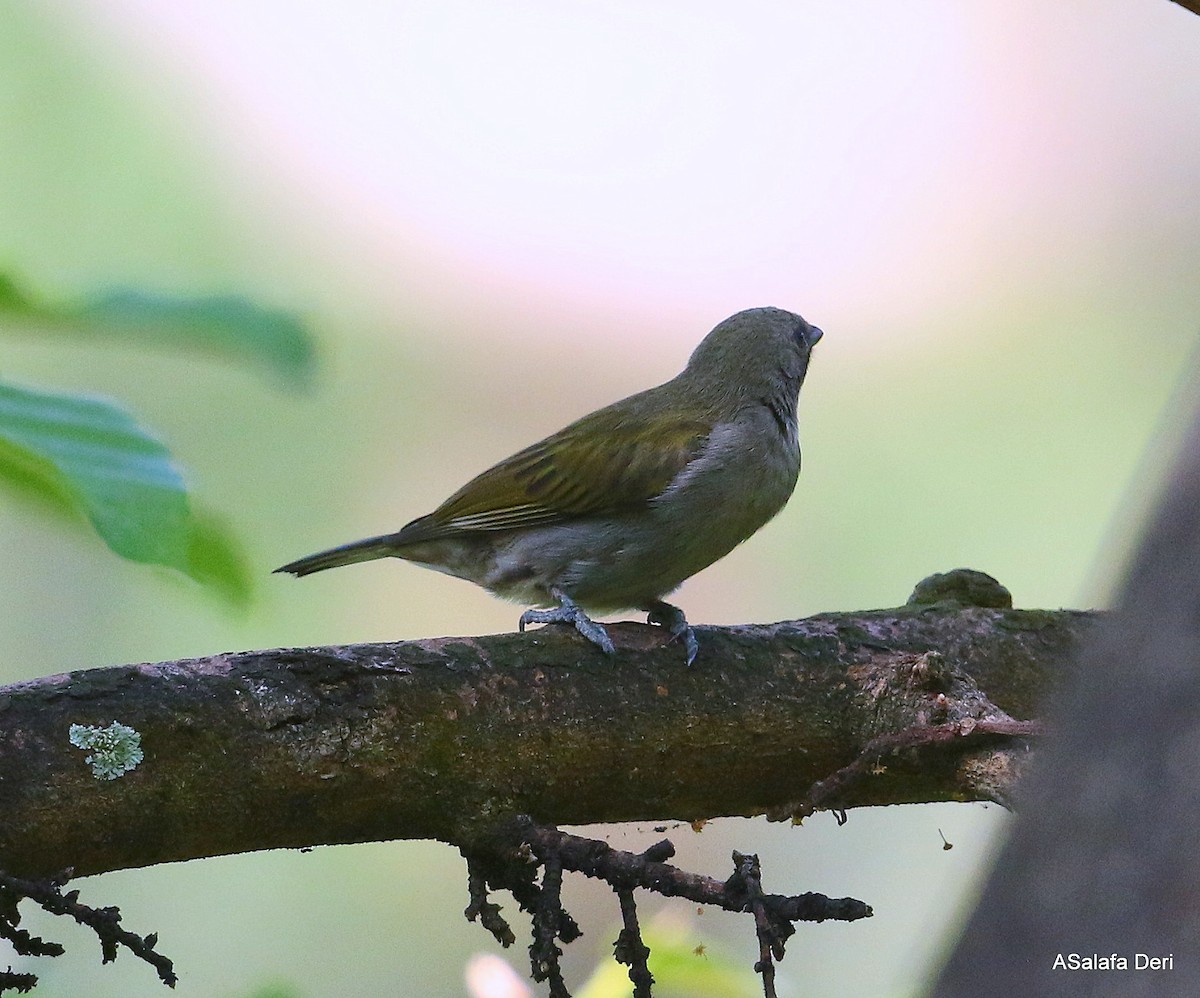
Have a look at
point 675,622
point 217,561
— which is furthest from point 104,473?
point 675,622

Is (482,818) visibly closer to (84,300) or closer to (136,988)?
(84,300)

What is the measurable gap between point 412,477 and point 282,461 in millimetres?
776

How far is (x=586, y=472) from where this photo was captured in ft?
12.6

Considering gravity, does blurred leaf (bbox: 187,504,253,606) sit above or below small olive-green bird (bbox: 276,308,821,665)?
below

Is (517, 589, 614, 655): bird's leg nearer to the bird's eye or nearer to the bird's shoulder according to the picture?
the bird's shoulder

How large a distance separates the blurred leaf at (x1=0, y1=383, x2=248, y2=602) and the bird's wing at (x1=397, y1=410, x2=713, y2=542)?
1.87 metres

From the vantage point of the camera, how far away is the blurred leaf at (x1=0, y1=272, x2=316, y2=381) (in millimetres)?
1897

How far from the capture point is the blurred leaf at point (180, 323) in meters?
1.90

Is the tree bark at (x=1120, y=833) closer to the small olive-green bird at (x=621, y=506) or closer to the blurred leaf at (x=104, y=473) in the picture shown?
the blurred leaf at (x=104, y=473)

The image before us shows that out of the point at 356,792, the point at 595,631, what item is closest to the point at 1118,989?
the point at 356,792

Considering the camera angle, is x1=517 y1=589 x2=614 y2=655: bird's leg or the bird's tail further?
the bird's tail

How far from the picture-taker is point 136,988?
7449mm

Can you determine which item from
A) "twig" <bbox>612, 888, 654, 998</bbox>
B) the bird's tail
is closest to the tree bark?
"twig" <bbox>612, 888, 654, 998</bbox>

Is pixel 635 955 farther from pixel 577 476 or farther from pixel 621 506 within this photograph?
pixel 577 476
